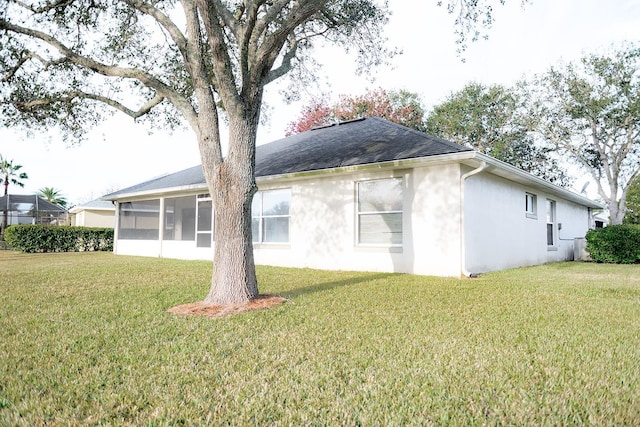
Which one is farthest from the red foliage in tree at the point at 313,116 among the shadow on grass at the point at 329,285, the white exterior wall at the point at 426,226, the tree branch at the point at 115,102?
the tree branch at the point at 115,102

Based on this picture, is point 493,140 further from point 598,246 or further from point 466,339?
point 466,339

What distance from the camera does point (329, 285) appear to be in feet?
23.3

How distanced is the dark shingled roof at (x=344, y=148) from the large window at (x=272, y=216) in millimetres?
712

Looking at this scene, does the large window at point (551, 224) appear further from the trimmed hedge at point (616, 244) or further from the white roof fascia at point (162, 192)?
the white roof fascia at point (162, 192)

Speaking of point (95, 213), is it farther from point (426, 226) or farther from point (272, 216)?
point (426, 226)

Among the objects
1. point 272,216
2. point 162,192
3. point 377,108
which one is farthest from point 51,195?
point 272,216

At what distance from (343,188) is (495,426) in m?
8.02

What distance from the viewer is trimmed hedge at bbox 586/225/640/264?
41.6 ft

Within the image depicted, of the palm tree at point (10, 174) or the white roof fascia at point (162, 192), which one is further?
the palm tree at point (10, 174)

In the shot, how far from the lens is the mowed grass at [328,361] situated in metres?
2.26

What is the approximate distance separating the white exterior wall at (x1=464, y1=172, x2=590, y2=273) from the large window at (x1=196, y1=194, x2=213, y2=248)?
→ 27.6 ft

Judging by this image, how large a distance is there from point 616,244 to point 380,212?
8.78m

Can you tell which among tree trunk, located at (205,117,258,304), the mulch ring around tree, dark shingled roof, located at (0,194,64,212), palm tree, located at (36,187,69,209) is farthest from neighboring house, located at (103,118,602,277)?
palm tree, located at (36,187,69,209)

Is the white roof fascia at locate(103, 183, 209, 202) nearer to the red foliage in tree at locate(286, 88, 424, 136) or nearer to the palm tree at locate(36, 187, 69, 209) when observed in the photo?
the red foliage in tree at locate(286, 88, 424, 136)
